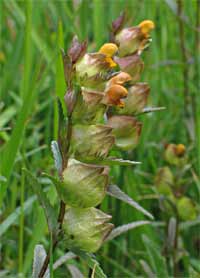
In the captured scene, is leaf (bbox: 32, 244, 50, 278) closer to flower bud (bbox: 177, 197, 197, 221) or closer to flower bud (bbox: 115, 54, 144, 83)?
flower bud (bbox: 115, 54, 144, 83)

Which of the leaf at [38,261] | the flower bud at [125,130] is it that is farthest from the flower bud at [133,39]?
the leaf at [38,261]

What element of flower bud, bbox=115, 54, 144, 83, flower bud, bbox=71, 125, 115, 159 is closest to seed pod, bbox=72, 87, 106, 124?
flower bud, bbox=71, 125, 115, 159

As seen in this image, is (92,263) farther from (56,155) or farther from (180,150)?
(180,150)

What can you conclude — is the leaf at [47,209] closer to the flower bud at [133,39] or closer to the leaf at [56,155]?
the leaf at [56,155]

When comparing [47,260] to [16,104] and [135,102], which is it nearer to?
[135,102]

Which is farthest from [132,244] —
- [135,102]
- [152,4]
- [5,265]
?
[152,4]

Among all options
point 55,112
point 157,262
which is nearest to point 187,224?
point 157,262
